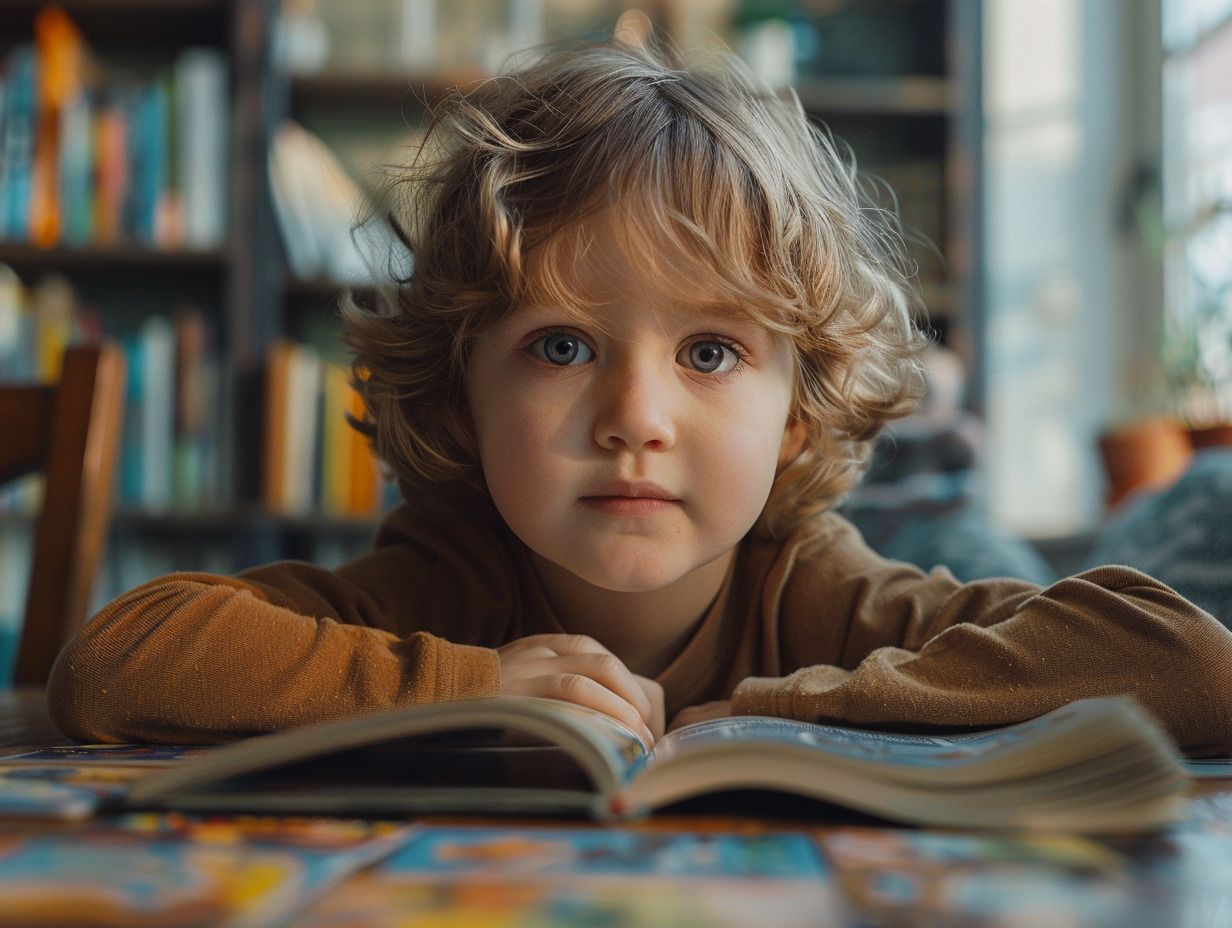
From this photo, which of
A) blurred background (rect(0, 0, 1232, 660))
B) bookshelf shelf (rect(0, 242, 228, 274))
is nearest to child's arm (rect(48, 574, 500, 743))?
blurred background (rect(0, 0, 1232, 660))

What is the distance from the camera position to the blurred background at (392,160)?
212 cm

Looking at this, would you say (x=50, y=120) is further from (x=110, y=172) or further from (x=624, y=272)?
(x=624, y=272)

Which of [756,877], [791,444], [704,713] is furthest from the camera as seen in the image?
[791,444]

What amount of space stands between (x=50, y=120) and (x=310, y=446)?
82 centimetres

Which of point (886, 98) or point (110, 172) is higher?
point (886, 98)

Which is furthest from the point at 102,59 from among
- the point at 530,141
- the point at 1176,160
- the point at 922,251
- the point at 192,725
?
the point at 1176,160

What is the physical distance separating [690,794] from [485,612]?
1.51ft

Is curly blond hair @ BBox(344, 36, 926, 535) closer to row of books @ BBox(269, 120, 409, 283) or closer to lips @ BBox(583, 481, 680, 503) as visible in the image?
lips @ BBox(583, 481, 680, 503)

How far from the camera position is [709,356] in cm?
71

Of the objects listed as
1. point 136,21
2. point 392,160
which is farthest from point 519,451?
point 136,21

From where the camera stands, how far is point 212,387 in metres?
2.14

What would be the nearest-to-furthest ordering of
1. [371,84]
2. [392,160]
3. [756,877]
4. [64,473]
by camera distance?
[756,877], [64,473], [392,160], [371,84]

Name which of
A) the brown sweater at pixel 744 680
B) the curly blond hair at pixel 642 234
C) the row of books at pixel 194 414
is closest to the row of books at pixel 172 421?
the row of books at pixel 194 414

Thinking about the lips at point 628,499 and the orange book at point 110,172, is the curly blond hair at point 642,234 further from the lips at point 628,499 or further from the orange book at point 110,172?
the orange book at point 110,172
